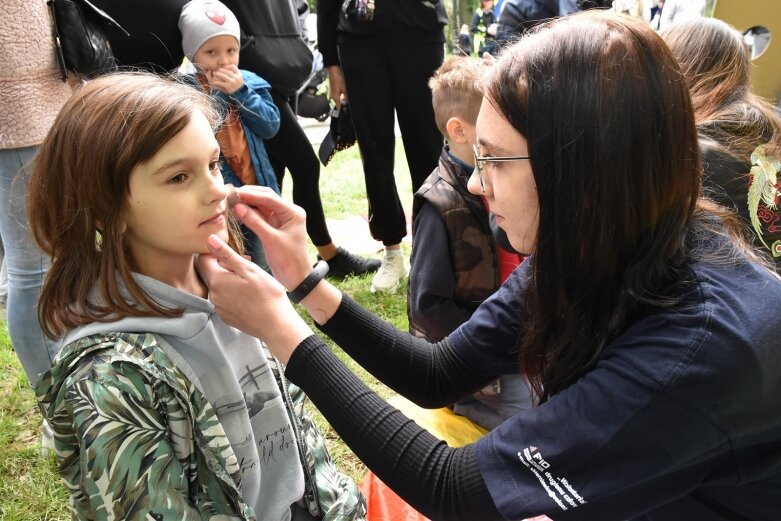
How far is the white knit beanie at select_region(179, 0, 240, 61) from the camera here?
2.23m

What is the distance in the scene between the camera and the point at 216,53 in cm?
235

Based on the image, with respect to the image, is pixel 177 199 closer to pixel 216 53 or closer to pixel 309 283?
pixel 309 283

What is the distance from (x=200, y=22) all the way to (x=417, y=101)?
3.53 feet

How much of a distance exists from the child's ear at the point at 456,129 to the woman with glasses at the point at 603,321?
0.97 metres

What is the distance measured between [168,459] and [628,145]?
88 centimetres

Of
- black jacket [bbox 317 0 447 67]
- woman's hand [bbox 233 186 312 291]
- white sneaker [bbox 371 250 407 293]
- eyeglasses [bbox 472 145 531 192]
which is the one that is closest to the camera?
eyeglasses [bbox 472 145 531 192]

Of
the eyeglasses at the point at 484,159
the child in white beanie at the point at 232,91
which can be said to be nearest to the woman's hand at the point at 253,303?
the eyeglasses at the point at 484,159

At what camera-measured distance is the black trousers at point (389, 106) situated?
2916 millimetres

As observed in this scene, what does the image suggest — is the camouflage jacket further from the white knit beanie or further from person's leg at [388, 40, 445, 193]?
person's leg at [388, 40, 445, 193]

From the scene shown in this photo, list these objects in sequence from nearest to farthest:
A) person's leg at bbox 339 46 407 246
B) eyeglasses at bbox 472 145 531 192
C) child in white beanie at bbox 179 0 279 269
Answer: eyeglasses at bbox 472 145 531 192, child in white beanie at bbox 179 0 279 269, person's leg at bbox 339 46 407 246

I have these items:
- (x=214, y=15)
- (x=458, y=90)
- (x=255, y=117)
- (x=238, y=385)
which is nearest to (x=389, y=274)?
(x=255, y=117)

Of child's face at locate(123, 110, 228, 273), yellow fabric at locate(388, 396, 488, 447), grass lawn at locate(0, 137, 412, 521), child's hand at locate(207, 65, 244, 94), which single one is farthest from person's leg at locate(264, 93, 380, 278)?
child's face at locate(123, 110, 228, 273)

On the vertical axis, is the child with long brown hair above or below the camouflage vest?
above

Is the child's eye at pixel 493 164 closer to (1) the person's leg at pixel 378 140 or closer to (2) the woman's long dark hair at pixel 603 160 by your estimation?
(2) the woman's long dark hair at pixel 603 160
